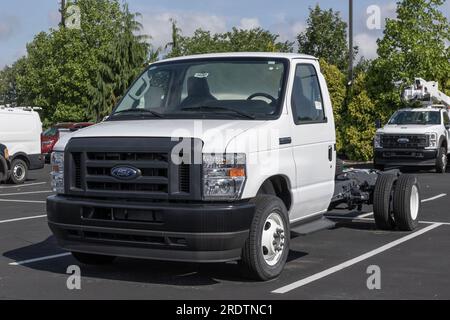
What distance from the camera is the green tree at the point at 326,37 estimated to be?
1743 inches

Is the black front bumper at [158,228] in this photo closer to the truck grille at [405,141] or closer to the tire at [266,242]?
the tire at [266,242]

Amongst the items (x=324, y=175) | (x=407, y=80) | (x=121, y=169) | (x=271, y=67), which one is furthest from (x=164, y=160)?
(x=407, y=80)

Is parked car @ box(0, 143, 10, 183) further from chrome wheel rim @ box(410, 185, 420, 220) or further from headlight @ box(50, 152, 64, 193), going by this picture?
headlight @ box(50, 152, 64, 193)

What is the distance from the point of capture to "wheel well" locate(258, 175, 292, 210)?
704 centimetres

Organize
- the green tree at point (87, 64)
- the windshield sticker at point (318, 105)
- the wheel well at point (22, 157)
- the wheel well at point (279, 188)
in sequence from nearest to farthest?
the wheel well at point (279, 188) < the windshield sticker at point (318, 105) < the wheel well at point (22, 157) < the green tree at point (87, 64)

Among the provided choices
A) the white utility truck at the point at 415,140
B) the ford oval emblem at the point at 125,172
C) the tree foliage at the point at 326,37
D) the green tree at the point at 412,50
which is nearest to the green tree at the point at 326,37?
the tree foliage at the point at 326,37

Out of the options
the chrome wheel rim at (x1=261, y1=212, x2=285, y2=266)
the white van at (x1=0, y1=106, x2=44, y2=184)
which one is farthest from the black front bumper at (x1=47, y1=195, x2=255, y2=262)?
the white van at (x1=0, y1=106, x2=44, y2=184)

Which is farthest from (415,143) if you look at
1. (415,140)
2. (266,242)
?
(266,242)

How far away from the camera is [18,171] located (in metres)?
20.3

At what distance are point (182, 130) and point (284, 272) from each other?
1.94m

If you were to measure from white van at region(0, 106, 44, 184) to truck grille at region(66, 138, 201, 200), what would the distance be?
539 inches

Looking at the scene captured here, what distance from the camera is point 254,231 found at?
21.5 feet

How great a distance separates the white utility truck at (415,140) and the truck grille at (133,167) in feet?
56.1
